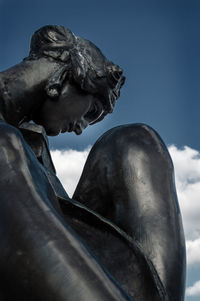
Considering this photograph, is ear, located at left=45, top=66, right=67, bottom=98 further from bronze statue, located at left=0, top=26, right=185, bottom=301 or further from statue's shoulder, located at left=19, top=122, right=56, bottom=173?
statue's shoulder, located at left=19, top=122, right=56, bottom=173

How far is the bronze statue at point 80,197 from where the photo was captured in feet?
5.38

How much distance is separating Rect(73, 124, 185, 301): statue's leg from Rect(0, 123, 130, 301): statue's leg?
2.34ft

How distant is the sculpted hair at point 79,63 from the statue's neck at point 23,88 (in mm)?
57

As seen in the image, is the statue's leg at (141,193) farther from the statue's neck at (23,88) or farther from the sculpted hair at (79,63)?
the statue's neck at (23,88)

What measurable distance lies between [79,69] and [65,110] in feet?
0.75

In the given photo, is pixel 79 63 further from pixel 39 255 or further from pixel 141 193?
pixel 39 255

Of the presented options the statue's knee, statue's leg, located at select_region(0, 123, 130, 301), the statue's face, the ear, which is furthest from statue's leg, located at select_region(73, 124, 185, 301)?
statue's leg, located at select_region(0, 123, 130, 301)

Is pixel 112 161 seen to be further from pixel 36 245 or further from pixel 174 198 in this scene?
pixel 36 245

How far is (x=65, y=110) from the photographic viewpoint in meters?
2.86

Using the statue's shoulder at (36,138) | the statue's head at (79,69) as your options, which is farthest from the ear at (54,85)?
the statue's shoulder at (36,138)

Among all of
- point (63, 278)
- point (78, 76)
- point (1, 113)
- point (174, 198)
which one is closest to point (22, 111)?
point (1, 113)

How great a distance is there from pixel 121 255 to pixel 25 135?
2.68 ft

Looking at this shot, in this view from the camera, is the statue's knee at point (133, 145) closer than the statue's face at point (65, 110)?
Yes

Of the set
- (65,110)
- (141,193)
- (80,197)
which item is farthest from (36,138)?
(141,193)
